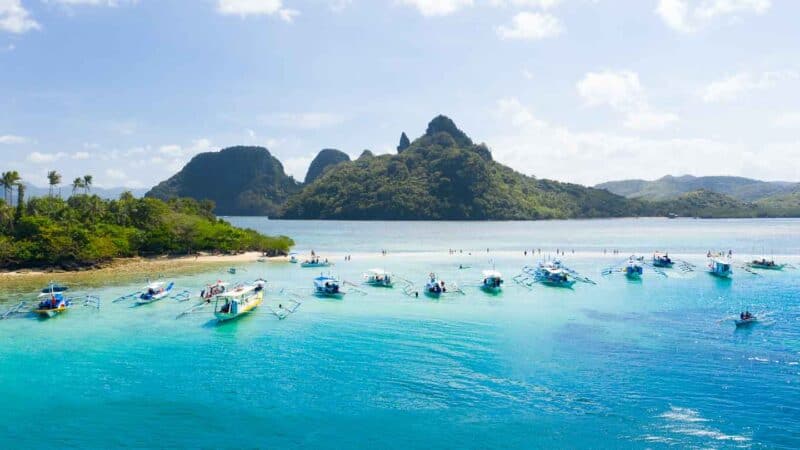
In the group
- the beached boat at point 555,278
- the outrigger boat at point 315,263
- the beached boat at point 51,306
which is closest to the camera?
the beached boat at point 51,306

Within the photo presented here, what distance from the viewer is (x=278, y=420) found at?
2197 cm

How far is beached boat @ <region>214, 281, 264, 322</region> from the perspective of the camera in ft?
Result: 127

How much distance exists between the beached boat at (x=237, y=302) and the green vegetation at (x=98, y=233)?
30890mm

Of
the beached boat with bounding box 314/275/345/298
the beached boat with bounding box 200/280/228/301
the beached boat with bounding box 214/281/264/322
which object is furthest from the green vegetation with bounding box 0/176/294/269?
the beached boat with bounding box 314/275/345/298

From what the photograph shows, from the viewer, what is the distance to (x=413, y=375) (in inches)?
1055

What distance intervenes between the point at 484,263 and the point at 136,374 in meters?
55.4

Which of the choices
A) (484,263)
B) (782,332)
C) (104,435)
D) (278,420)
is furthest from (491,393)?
(484,263)

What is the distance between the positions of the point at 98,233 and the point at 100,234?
0.27 meters

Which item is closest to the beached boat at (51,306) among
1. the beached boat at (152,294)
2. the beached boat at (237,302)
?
the beached boat at (152,294)

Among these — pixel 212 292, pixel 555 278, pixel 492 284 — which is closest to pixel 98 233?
pixel 212 292

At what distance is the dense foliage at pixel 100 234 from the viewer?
62812 millimetres

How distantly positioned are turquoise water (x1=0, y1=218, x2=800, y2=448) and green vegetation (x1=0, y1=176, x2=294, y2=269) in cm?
2643

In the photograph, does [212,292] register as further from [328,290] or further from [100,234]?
[100,234]

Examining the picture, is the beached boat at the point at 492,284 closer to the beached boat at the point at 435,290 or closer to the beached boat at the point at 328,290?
the beached boat at the point at 435,290
